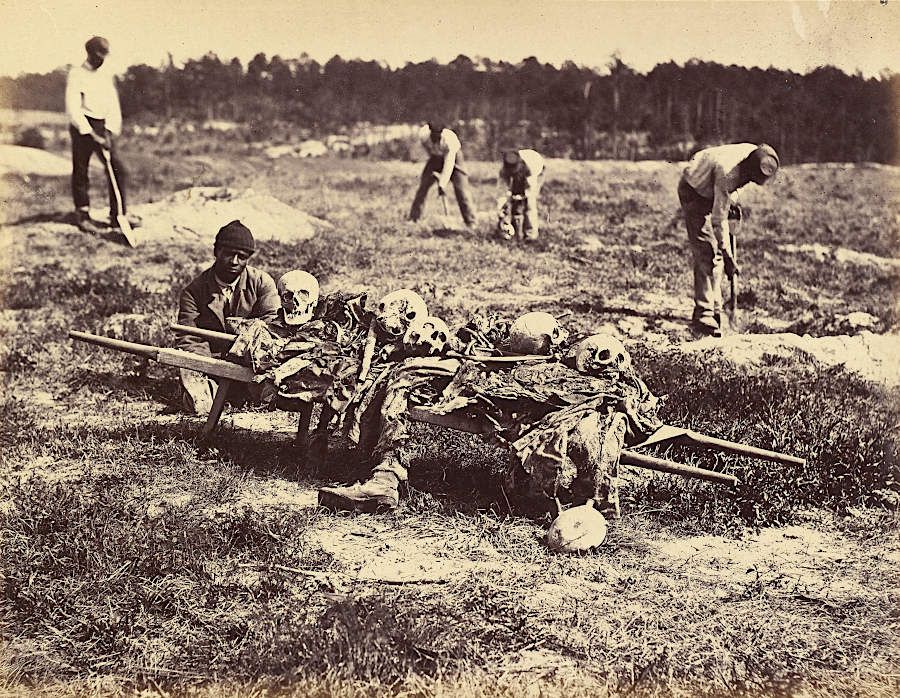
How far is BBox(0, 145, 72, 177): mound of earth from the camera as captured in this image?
12.1 metres

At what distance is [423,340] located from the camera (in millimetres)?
5117

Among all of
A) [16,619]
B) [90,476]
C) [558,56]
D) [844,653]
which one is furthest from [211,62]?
[844,653]

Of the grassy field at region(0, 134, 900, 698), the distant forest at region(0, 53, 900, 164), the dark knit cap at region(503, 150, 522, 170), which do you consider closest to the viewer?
the grassy field at region(0, 134, 900, 698)

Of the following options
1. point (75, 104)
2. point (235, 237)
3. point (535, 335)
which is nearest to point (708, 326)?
point (535, 335)

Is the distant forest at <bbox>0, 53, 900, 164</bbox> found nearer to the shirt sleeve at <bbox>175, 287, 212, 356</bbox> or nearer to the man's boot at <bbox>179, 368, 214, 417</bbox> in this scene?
the shirt sleeve at <bbox>175, 287, 212, 356</bbox>

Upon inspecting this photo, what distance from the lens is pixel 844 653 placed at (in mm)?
3713

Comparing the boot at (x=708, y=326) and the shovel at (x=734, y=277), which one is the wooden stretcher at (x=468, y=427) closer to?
the boot at (x=708, y=326)

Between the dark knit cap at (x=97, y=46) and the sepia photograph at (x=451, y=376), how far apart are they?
0.04 meters

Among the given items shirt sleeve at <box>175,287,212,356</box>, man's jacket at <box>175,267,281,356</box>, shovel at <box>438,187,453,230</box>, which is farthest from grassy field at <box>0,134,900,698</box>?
shovel at <box>438,187,453,230</box>

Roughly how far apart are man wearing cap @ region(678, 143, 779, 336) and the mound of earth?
29.2 feet

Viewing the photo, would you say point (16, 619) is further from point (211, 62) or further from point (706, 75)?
point (706, 75)

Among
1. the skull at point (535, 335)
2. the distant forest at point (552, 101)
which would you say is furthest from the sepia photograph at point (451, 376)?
the distant forest at point (552, 101)

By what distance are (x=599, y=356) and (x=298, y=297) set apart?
2056 mm

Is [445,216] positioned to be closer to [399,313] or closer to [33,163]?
[33,163]
